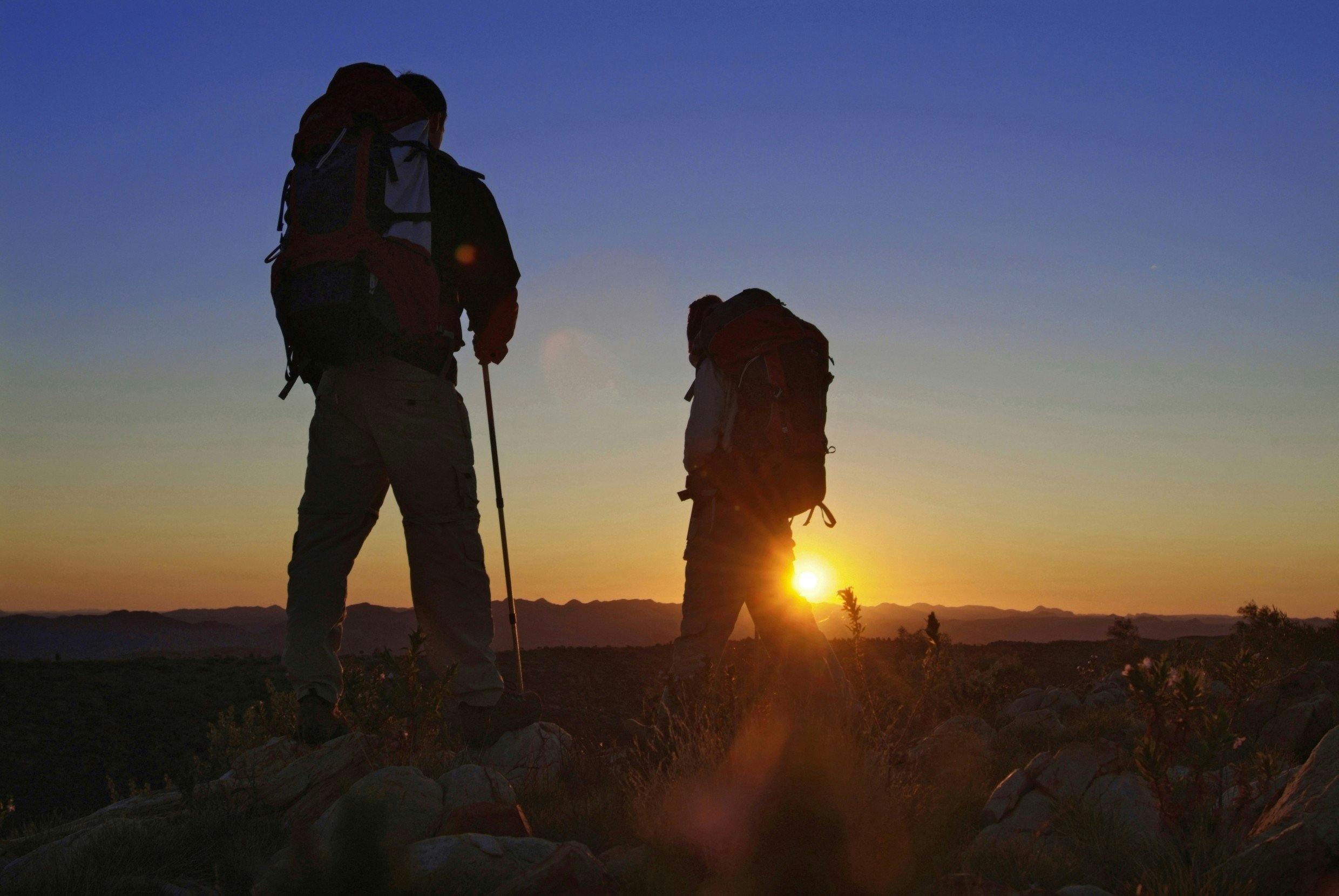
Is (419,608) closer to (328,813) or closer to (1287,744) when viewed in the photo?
(328,813)

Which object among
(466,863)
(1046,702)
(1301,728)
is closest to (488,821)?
(466,863)

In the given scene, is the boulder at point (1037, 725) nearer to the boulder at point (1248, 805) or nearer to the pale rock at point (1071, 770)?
the pale rock at point (1071, 770)

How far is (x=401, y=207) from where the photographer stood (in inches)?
160

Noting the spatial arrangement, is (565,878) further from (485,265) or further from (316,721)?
(485,265)

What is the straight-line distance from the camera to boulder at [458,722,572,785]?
4020mm

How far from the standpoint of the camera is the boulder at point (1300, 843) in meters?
2.78

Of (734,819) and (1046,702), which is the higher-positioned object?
(734,819)

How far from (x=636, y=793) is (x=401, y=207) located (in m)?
2.43

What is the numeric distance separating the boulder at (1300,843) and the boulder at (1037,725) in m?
2.76

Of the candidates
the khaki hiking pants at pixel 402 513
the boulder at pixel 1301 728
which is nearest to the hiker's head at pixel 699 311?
the khaki hiking pants at pixel 402 513

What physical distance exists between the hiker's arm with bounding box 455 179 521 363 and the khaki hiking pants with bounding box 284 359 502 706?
1.08 feet

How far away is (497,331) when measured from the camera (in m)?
4.50

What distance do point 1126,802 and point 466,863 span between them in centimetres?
251

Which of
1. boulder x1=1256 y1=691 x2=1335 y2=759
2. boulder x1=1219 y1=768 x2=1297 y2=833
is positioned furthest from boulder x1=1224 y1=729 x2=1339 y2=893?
boulder x1=1256 y1=691 x2=1335 y2=759
